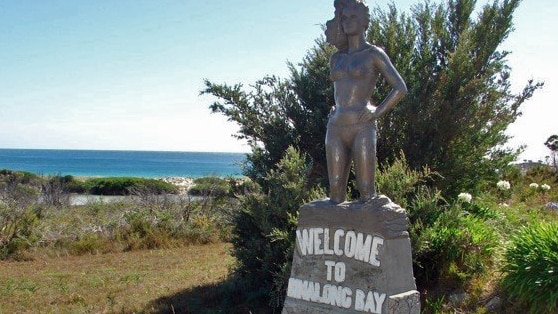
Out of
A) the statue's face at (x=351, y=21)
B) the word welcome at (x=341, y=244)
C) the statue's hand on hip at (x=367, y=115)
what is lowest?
the word welcome at (x=341, y=244)

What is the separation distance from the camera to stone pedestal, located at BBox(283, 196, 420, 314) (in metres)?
4.21

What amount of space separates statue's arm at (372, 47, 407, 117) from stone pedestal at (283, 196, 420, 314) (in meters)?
0.75

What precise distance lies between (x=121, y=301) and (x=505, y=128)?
669 centimetres

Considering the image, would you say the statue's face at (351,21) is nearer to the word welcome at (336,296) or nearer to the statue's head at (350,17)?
the statue's head at (350,17)

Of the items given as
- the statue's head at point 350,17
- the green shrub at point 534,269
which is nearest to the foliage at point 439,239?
the green shrub at point 534,269

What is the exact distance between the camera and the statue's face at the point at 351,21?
4.54 metres

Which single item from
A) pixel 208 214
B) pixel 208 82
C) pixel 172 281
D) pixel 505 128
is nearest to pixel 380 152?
pixel 505 128

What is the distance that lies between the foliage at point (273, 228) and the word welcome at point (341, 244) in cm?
157

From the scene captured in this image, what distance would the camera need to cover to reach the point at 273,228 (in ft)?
21.7

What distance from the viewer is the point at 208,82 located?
8898mm

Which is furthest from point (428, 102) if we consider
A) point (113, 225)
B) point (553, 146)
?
point (553, 146)

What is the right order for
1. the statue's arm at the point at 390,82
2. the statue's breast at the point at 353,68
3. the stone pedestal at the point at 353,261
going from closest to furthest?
the stone pedestal at the point at 353,261, the statue's arm at the point at 390,82, the statue's breast at the point at 353,68

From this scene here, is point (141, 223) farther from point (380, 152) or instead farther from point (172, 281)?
point (380, 152)

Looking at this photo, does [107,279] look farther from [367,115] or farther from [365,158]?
[367,115]
